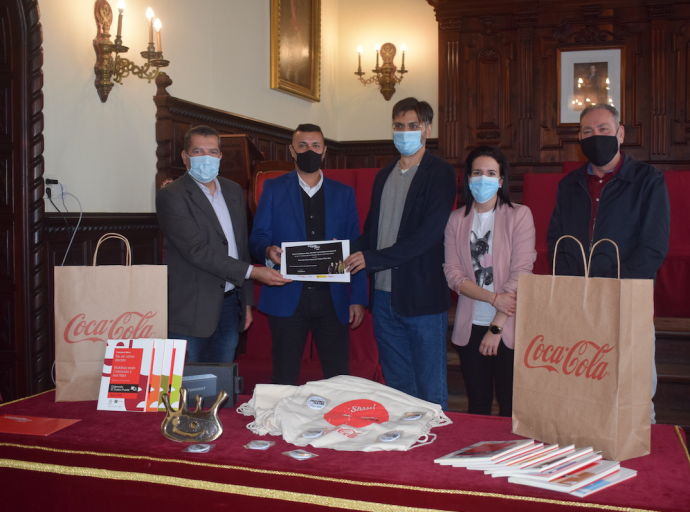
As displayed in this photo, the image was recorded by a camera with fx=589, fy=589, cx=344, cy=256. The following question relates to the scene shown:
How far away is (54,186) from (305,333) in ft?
6.21

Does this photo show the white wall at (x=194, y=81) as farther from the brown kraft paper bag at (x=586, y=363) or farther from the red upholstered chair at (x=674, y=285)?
the red upholstered chair at (x=674, y=285)

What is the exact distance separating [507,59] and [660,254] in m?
5.25

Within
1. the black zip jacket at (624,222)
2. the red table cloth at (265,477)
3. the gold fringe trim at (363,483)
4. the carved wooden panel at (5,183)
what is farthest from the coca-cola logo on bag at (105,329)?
the carved wooden panel at (5,183)

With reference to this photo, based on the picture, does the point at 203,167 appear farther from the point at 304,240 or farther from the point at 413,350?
the point at 413,350

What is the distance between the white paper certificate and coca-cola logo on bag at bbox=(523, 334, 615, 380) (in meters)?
0.94

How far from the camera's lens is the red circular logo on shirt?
1307 millimetres

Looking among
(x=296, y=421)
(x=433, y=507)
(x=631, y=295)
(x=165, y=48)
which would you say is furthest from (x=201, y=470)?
(x=165, y=48)

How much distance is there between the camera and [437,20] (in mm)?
6762

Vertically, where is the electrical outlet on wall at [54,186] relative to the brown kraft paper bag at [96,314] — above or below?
above

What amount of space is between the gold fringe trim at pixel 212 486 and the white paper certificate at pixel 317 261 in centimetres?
102

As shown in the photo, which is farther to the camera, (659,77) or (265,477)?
(659,77)

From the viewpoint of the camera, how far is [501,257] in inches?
80.1

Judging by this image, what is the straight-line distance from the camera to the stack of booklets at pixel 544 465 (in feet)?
3.37

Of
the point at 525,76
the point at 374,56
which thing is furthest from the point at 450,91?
the point at 374,56
